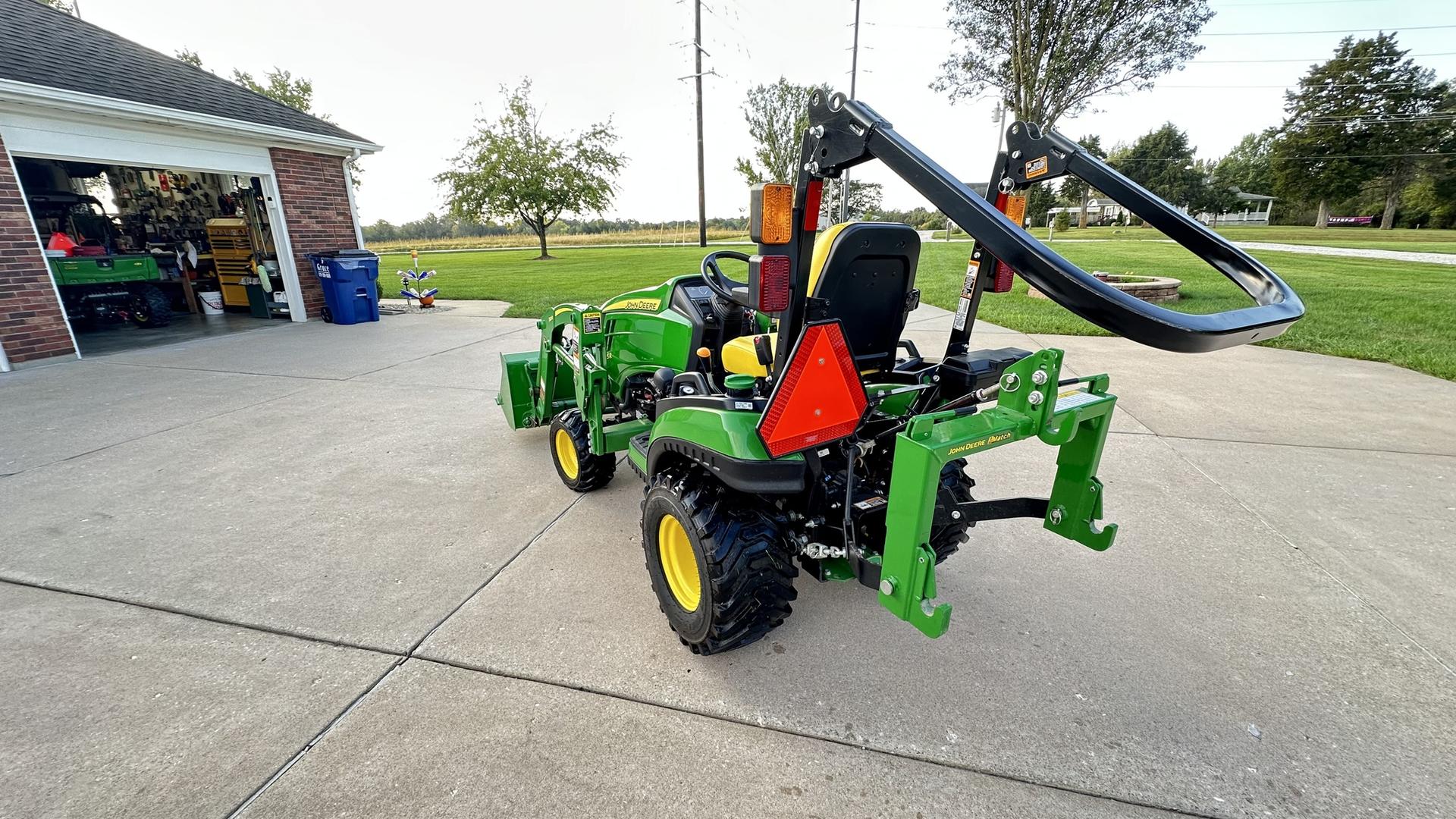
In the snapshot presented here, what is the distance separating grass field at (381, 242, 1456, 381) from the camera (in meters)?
7.44

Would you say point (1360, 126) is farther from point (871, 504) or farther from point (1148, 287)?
point (871, 504)

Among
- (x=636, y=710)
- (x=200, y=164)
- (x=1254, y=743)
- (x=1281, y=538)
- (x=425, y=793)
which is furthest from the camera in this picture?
(x=200, y=164)

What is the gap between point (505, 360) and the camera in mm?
4461

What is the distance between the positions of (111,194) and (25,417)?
9.63 meters

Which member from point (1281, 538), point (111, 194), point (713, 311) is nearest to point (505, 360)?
point (713, 311)

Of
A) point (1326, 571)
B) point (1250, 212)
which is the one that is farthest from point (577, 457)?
point (1250, 212)

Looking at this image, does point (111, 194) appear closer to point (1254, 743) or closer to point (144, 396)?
point (144, 396)

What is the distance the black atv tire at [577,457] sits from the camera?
362 centimetres

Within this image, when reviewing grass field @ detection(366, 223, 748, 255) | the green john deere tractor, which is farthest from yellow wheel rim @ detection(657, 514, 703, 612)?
grass field @ detection(366, 223, 748, 255)

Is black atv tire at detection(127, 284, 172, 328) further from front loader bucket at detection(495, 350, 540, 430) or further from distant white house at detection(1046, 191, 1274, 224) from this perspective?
distant white house at detection(1046, 191, 1274, 224)

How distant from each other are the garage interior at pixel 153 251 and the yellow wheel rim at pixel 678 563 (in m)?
9.70

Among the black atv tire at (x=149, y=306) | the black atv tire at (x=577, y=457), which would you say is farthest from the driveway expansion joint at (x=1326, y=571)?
the black atv tire at (x=149, y=306)

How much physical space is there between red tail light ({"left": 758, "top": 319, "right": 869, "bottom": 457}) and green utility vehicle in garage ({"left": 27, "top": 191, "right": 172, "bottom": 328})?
37.7ft

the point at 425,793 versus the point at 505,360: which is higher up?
the point at 505,360
